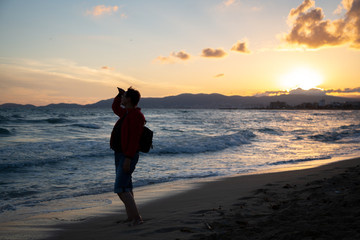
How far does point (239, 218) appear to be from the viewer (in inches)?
144

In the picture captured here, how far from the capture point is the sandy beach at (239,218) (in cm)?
293

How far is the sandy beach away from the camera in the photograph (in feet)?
9.62

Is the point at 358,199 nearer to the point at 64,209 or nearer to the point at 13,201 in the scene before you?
the point at 64,209

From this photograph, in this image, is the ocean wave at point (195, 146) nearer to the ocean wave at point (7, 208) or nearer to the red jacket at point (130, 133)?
the ocean wave at point (7, 208)

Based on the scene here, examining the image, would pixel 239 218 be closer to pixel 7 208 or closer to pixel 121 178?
pixel 121 178

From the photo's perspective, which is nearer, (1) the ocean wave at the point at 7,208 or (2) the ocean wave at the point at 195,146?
(1) the ocean wave at the point at 7,208

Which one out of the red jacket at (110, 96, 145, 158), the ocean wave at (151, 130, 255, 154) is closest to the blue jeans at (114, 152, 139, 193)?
the red jacket at (110, 96, 145, 158)

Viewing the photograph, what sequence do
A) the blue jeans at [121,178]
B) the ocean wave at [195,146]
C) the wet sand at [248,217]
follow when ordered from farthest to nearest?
the ocean wave at [195,146] → the blue jeans at [121,178] → the wet sand at [248,217]

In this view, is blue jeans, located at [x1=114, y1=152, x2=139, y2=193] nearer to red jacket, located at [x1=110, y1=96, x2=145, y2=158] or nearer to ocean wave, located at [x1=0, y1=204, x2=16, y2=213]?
red jacket, located at [x1=110, y1=96, x2=145, y2=158]

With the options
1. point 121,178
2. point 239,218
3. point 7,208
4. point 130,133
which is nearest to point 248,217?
point 239,218

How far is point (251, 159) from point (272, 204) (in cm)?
723

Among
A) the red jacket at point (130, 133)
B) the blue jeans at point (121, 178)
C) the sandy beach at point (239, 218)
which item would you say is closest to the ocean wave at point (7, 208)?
the sandy beach at point (239, 218)

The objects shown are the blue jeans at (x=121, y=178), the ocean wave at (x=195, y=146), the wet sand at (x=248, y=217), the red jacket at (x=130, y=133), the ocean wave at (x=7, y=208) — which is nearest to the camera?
the wet sand at (x=248, y=217)

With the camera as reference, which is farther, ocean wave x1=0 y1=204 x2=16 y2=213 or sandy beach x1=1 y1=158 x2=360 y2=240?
ocean wave x1=0 y1=204 x2=16 y2=213
